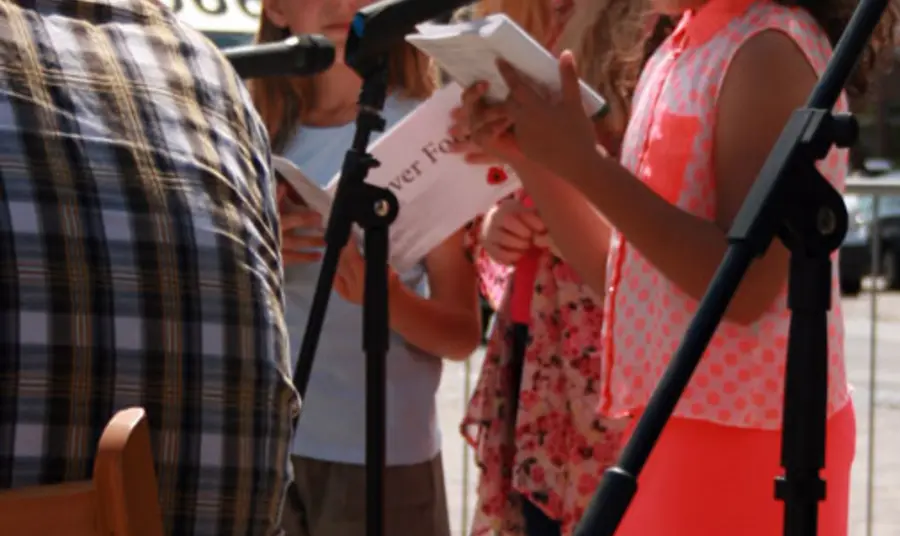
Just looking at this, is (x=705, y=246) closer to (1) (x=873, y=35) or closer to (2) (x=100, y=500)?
(1) (x=873, y=35)

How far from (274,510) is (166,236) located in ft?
0.88

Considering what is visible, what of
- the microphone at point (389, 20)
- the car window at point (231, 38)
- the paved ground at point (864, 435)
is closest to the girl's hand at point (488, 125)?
the microphone at point (389, 20)

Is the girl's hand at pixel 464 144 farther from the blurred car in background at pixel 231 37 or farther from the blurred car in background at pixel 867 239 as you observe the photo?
the blurred car in background at pixel 231 37

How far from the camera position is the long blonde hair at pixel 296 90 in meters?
2.87

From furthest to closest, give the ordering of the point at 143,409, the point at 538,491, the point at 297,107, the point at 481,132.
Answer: the point at 297,107
the point at 538,491
the point at 481,132
the point at 143,409

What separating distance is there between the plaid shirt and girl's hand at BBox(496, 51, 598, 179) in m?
0.66

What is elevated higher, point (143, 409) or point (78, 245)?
point (78, 245)

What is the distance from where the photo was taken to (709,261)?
1942mm

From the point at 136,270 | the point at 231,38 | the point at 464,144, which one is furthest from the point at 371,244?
the point at 231,38

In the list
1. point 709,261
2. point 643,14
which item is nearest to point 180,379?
point 709,261

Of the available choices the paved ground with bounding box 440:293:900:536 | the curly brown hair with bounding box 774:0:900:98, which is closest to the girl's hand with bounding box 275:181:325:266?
the curly brown hair with bounding box 774:0:900:98

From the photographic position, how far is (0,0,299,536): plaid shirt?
4.16 feet

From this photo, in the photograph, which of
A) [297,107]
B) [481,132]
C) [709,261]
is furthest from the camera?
[297,107]

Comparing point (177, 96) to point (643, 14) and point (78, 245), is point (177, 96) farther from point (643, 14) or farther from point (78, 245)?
point (643, 14)
